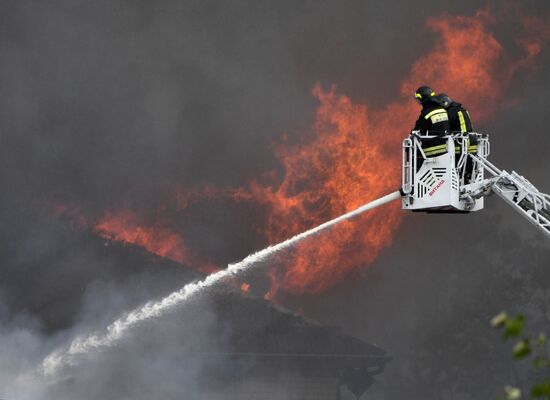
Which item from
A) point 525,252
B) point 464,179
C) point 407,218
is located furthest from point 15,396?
point 525,252

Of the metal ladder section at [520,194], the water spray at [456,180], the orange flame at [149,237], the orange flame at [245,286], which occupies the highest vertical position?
the orange flame at [149,237]

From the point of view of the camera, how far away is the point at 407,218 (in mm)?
31703

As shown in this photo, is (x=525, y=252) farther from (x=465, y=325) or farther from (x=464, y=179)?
(x=464, y=179)

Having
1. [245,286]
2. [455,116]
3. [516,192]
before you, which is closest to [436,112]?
[455,116]

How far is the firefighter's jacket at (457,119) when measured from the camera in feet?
42.8

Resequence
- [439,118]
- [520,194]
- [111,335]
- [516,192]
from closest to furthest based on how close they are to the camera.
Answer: [520,194]
[516,192]
[439,118]
[111,335]

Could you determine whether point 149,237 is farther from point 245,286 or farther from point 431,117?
point 431,117

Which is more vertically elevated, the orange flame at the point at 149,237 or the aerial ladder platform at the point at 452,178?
the orange flame at the point at 149,237

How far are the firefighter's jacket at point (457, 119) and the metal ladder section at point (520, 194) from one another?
2.04 ft

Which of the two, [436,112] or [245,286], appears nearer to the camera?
[436,112]

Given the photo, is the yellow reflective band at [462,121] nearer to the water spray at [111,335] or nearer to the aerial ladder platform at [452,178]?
the aerial ladder platform at [452,178]

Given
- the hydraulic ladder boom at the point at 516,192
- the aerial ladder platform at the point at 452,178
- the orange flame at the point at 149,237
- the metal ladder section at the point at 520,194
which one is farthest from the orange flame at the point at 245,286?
the metal ladder section at the point at 520,194

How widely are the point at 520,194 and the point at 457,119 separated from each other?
136 cm

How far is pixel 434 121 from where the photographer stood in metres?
12.9
